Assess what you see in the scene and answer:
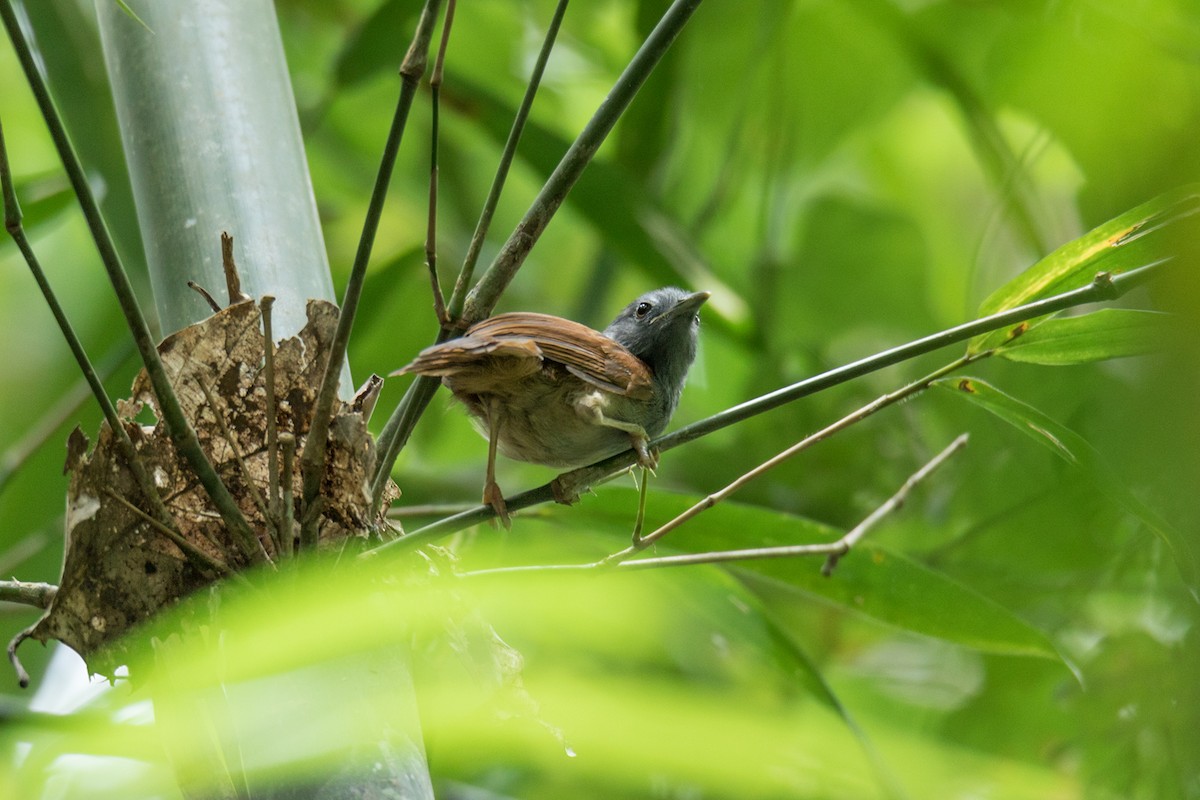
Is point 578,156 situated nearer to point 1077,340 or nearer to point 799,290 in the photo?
point 1077,340

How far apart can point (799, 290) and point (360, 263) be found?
3251 mm

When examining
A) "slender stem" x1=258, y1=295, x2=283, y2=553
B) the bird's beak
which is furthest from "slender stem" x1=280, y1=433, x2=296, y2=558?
the bird's beak

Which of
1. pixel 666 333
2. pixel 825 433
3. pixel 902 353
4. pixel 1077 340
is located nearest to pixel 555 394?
pixel 666 333

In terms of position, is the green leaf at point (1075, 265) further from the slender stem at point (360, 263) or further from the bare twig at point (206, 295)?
the bare twig at point (206, 295)

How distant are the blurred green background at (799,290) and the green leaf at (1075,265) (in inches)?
5.9

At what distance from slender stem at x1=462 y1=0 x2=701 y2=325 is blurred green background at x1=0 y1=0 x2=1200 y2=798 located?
1.25ft

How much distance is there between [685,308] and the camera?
2.93 meters

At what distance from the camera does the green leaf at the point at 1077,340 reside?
1.55m

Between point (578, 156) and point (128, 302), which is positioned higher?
point (578, 156)

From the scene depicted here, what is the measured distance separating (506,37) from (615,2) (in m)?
0.54

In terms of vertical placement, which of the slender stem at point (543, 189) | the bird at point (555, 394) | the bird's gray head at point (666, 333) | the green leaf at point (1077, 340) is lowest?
the green leaf at point (1077, 340)

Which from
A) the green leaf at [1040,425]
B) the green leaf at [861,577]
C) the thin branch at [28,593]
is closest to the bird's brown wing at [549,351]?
the green leaf at [861,577]

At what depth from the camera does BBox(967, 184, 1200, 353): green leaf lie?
4.91ft

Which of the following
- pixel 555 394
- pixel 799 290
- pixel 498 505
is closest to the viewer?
pixel 498 505
